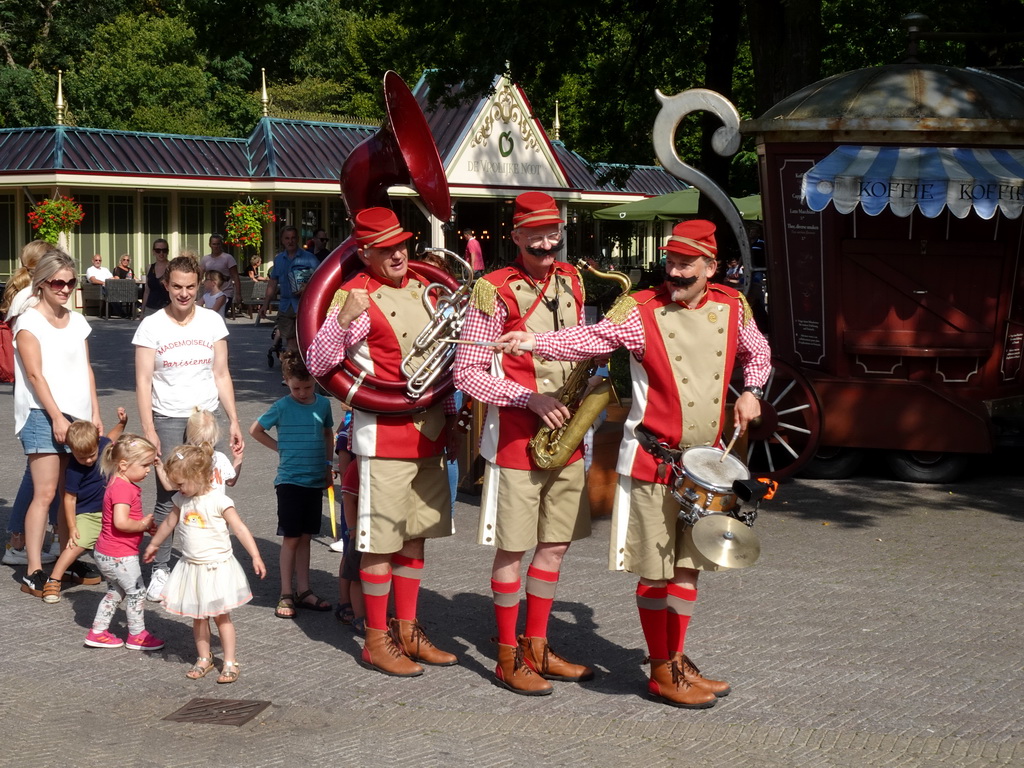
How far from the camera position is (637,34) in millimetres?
15875

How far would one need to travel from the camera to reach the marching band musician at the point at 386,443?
5.49 meters

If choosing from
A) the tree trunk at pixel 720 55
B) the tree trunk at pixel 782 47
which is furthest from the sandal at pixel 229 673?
the tree trunk at pixel 720 55

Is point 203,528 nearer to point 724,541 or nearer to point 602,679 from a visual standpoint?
point 602,679

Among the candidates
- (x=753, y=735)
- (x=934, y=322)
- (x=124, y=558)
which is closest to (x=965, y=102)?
(x=934, y=322)

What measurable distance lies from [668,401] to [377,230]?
1388 millimetres

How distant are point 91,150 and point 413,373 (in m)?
24.3

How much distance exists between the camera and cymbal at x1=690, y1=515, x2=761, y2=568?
16.1 feet

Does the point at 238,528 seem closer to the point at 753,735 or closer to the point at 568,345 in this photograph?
the point at 568,345

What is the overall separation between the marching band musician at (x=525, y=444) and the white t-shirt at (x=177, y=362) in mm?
1780

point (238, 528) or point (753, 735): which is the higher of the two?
point (238, 528)

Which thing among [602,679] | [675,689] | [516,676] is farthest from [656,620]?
[516,676]

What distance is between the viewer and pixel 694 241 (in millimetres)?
5051

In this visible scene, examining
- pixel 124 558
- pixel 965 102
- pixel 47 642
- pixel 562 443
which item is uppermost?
pixel 965 102

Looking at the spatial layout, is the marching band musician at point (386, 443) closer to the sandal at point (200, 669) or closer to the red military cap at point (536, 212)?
the red military cap at point (536, 212)
